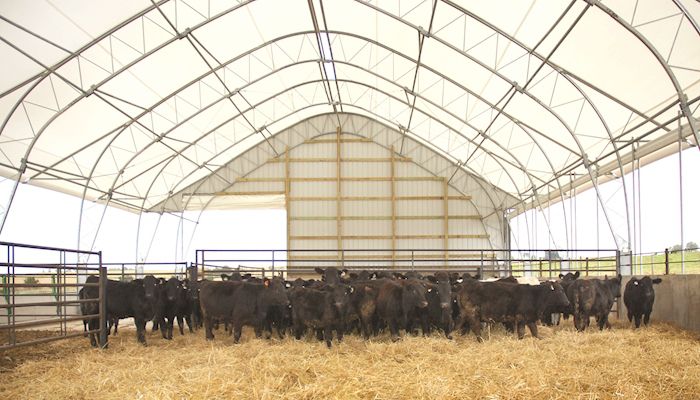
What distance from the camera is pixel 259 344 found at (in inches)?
364

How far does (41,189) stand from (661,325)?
69.5 ft

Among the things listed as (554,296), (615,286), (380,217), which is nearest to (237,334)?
(554,296)

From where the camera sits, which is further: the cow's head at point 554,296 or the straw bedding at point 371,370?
the cow's head at point 554,296

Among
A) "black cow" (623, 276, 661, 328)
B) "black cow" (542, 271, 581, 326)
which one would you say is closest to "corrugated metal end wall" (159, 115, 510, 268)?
"black cow" (542, 271, 581, 326)

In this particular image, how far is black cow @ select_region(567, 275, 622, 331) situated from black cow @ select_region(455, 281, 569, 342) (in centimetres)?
156

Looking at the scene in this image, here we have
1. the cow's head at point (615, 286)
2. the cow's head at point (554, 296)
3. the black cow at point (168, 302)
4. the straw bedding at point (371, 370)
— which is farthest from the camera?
the cow's head at point (615, 286)

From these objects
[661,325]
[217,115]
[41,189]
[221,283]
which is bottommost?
[661,325]

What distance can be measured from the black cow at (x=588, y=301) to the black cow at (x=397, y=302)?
3.31 m

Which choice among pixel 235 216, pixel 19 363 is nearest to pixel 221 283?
pixel 19 363

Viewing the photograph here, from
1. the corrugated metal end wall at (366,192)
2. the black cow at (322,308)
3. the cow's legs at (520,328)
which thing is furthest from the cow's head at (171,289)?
the corrugated metal end wall at (366,192)

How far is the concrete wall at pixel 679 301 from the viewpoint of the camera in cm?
1133

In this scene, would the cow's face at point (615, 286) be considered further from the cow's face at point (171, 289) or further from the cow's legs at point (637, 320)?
the cow's face at point (171, 289)

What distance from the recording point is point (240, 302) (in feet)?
34.7

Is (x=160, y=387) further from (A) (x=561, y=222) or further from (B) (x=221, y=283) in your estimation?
(A) (x=561, y=222)
